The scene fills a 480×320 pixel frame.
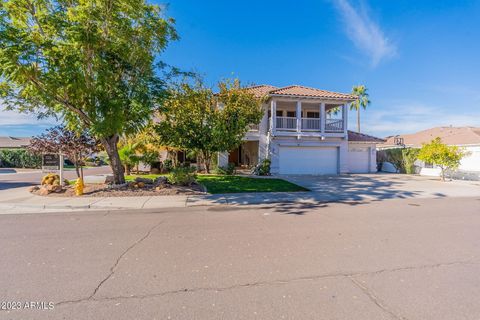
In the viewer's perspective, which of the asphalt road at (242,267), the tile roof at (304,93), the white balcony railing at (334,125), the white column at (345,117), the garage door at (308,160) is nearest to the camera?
the asphalt road at (242,267)

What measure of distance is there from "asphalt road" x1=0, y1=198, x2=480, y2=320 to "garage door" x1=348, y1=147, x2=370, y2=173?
1635 cm

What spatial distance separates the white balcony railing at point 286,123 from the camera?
20.2 m

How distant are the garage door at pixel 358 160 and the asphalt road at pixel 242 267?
16.4m

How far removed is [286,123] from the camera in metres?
20.4

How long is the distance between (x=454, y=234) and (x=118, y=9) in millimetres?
12538

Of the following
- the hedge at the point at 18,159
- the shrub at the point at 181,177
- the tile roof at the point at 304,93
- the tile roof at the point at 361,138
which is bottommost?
the shrub at the point at 181,177

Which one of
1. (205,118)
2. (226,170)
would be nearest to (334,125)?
(226,170)

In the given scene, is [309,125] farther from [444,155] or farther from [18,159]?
[18,159]

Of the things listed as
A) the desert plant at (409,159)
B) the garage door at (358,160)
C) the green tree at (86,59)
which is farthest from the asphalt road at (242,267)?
the desert plant at (409,159)

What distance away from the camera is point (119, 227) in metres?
6.34

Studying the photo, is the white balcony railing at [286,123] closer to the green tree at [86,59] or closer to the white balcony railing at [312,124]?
the white balcony railing at [312,124]

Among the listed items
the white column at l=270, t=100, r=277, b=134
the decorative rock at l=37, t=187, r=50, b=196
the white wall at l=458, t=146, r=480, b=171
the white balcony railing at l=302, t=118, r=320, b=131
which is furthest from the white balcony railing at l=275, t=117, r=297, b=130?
the decorative rock at l=37, t=187, r=50, b=196

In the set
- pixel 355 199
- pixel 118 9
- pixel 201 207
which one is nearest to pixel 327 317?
pixel 201 207

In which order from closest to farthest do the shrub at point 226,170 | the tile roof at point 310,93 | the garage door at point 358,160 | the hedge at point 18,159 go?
the shrub at point 226,170, the tile roof at point 310,93, the garage door at point 358,160, the hedge at point 18,159
